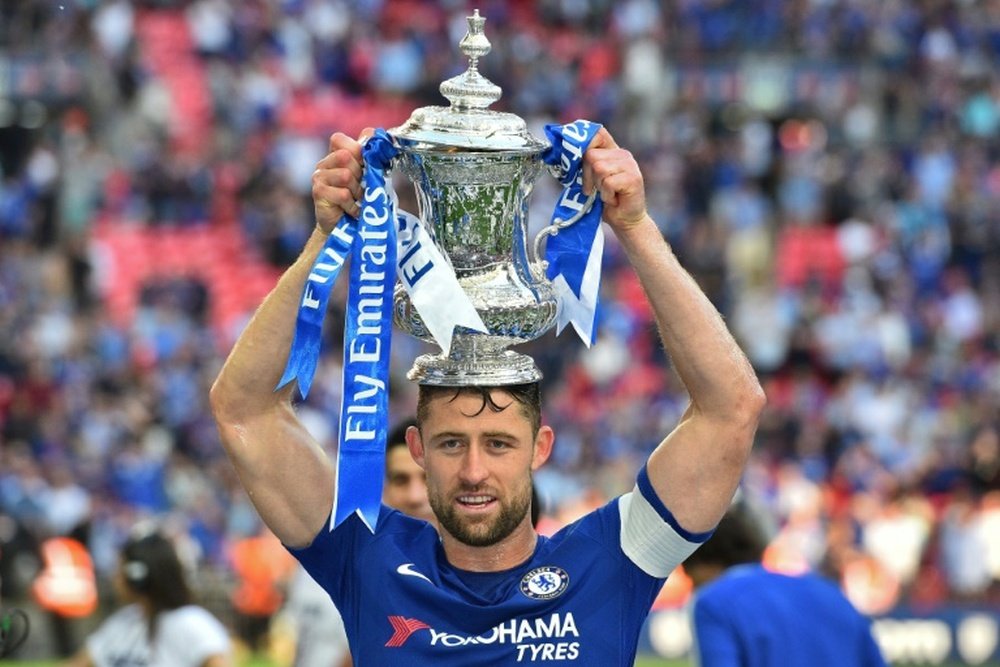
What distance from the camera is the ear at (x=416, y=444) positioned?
4738 millimetres

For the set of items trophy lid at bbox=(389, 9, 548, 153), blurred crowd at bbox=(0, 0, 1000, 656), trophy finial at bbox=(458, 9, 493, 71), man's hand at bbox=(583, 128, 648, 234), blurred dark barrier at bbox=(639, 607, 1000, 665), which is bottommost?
blurred dark barrier at bbox=(639, 607, 1000, 665)

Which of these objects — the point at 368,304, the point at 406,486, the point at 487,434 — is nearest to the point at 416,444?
the point at 487,434

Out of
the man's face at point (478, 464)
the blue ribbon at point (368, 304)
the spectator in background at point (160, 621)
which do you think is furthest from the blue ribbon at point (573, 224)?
the spectator in background at point (160, 621)

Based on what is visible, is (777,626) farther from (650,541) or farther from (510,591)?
(510,591)

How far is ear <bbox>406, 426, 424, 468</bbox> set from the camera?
15.5 ft

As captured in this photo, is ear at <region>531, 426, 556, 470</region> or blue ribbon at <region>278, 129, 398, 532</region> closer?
blue ribbon at <region>278, 129, 398, 532</region>

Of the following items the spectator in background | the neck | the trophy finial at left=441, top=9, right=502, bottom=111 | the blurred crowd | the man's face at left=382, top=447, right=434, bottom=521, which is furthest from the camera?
the blurred crowd

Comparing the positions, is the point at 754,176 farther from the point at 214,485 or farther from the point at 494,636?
the point at 494,636

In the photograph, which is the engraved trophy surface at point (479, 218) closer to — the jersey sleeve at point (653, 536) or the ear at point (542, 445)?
the ear at point (542, 445)

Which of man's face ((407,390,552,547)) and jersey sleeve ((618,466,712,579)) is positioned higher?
man's face ((407,390,552,547))

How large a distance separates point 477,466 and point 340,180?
0.65 m

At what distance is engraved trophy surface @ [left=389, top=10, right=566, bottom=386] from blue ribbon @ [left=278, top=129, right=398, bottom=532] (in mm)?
84

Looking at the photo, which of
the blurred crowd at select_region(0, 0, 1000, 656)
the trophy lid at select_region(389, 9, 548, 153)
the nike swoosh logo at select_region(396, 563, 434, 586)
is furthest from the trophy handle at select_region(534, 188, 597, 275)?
the blurred crowd at select_region(0, 0, 1000, 656)

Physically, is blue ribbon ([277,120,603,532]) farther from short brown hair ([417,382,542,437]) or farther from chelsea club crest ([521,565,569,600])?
chelsea club crest ([521,565,569,600])
